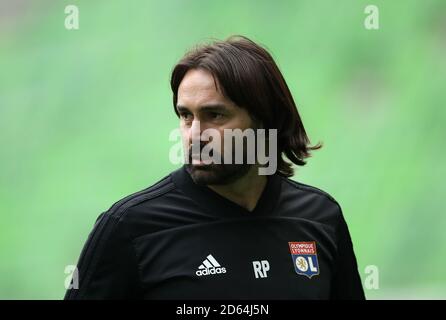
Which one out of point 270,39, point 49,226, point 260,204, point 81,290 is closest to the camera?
point 81,290

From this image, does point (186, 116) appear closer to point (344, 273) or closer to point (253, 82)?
point (253, 82)

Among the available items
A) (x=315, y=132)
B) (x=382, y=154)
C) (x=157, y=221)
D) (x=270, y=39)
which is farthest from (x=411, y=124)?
(x=157, y=221)

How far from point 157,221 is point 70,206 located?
2.86 m

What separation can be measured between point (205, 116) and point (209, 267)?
43cm

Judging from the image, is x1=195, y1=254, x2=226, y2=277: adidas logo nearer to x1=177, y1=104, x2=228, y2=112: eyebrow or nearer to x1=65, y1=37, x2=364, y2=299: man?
x1=65, y1=37, x2=364, y2=299: man

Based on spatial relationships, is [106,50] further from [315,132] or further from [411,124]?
[411,124]

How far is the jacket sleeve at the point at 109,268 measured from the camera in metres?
2.09

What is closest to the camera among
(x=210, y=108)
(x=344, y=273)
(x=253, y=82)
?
(x=210, y=108)

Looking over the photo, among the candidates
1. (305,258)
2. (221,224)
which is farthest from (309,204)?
(221,224)

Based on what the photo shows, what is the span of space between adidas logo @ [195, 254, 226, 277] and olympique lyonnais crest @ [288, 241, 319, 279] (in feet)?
0.80

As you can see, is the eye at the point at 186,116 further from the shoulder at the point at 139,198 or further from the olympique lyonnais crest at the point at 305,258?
the olympique lyonnais crest at the point at 305,258

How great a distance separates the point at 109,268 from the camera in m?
2.10

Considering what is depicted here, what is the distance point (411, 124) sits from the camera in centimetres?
529

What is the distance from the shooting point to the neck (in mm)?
2303
